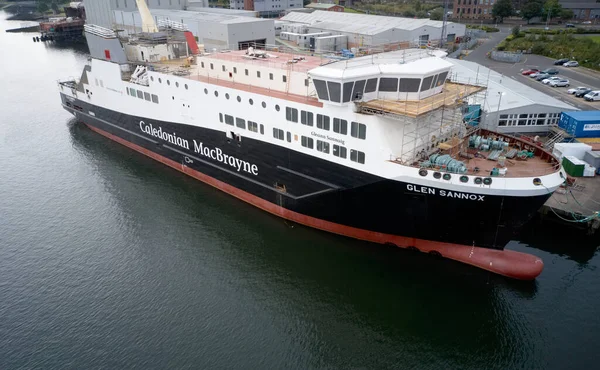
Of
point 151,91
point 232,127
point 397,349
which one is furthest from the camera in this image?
point 151,91

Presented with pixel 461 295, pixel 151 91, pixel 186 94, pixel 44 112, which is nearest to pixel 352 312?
pixel 461 295

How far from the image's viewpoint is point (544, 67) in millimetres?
48500

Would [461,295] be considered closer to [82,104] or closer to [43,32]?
[82,104]

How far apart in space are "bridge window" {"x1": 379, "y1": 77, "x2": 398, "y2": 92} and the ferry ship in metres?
0.04

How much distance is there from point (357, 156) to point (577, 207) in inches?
461

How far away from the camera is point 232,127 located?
22.3m

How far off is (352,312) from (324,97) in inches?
346

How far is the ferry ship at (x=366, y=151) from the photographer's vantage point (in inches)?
647

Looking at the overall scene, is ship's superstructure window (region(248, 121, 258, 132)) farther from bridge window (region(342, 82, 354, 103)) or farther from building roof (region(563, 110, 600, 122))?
building roof (region(563, 110, 600, 122))

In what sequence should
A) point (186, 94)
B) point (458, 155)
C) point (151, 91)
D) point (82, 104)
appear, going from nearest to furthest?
point (458, 155)
point (186, 94)
point (151, 91)
point (82, 104)

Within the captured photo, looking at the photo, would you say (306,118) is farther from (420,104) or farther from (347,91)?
(420,104)

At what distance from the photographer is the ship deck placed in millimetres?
15755

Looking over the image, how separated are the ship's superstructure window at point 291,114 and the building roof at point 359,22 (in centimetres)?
4311

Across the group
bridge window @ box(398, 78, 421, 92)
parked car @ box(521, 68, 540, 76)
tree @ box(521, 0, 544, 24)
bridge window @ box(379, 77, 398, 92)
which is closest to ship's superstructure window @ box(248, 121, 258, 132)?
bridge window @ box(379, 77, 398, 92)
